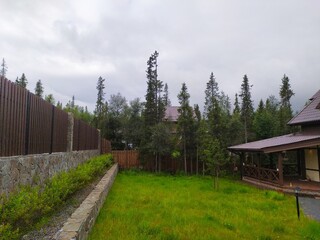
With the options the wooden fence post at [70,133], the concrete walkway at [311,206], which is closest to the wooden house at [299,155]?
the concrete walkway at [311,206]

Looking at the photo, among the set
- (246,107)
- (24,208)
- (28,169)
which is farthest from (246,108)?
(24,208)

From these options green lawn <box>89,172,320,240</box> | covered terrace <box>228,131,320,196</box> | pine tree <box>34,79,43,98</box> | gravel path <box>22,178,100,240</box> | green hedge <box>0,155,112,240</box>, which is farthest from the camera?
pine tree <box>34,79,43,98</box>

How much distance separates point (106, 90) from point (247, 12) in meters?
34.4

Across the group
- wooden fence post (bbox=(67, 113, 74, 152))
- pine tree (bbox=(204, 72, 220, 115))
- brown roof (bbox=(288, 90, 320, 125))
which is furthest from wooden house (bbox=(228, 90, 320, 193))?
pine tree (bbox=(204, 72, 220, 115))

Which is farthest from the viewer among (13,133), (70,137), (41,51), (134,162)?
(134,162)

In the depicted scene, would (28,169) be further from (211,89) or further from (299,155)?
(211,89)

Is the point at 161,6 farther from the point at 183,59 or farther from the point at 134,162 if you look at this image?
the point at 134,162

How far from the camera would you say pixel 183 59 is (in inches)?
709

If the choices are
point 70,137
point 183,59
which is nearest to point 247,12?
point 183,59

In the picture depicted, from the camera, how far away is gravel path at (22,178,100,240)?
3.83 meters

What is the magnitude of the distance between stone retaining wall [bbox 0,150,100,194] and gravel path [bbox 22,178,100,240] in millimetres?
803

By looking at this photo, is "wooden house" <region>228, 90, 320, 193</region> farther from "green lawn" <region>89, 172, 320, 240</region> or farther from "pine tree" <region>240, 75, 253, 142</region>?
"pine tree" <region>240, 75, 253, 142</region>

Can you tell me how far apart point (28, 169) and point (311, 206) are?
9.44 m

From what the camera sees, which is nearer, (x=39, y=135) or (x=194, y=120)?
(x=39, y=135)
